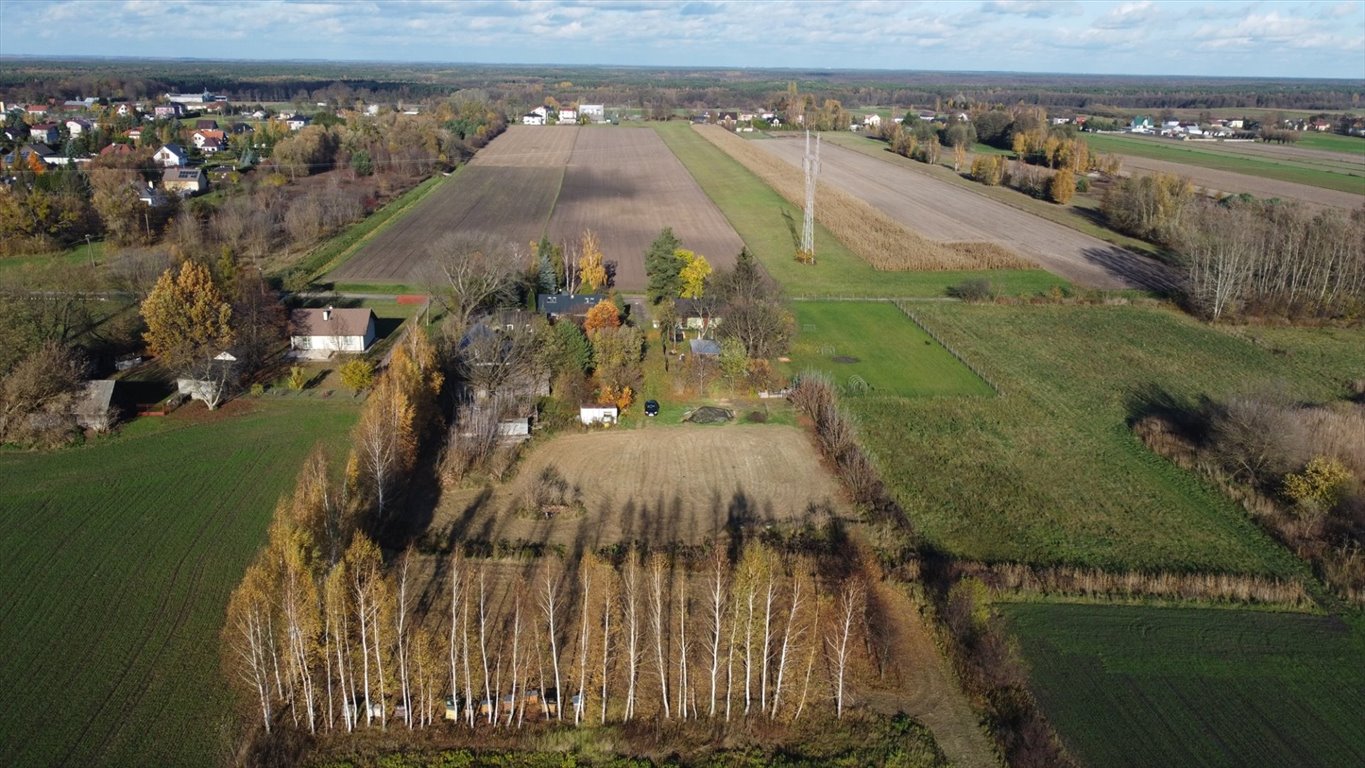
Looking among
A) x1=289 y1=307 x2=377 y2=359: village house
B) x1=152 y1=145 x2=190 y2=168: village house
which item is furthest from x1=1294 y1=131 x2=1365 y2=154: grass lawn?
x1=152 y1=145 x2=190 y2=168: village house

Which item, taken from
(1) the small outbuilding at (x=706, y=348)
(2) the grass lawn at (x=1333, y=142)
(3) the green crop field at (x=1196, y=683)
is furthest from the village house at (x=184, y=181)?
(2) the grass lawn at (x=1333, y=142)

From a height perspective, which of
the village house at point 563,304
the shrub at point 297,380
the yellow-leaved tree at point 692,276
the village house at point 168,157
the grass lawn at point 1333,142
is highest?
the grass lawn at point 1333,142

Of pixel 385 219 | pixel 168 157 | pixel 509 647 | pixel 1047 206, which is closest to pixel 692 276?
pixel 509 647

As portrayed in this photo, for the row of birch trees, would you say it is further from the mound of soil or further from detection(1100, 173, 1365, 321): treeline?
detection(1100, 173, 1365, 321): treeline

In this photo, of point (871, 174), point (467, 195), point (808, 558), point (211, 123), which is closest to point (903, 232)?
point (871, 174)

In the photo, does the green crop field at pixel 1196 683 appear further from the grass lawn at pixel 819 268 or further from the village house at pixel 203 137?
the village house at pixel 203 137

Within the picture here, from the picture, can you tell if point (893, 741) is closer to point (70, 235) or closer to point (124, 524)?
point (124, 524)
